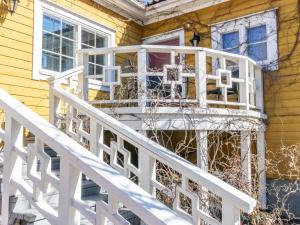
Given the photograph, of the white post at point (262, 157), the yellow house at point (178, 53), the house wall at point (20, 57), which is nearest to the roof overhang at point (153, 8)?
the yellow house at point (178, 53)

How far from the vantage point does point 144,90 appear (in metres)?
4.66

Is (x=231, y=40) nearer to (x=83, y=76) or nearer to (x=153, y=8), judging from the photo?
(x=153, y=8)

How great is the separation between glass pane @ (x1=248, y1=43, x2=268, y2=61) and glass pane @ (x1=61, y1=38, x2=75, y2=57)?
3600 mm

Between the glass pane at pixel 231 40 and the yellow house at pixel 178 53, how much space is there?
22 millimetres

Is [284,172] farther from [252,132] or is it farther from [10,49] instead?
[10,49]

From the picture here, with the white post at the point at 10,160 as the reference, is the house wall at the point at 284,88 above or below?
above

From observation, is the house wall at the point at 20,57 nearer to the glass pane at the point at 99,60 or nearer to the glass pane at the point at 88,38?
the glass pane at the point at 88,38

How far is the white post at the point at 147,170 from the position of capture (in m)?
3.31

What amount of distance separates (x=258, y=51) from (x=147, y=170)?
14.1ft

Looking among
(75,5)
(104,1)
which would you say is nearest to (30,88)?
(75,5)

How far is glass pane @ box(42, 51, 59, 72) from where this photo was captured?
586 cm

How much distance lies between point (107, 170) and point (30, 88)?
13.7 ft

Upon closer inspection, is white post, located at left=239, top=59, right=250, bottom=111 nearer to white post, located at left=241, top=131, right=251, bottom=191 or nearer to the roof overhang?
white post, located at left=241, top=131, right=251, bottom=191

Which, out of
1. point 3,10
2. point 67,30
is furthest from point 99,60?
point 3,10
